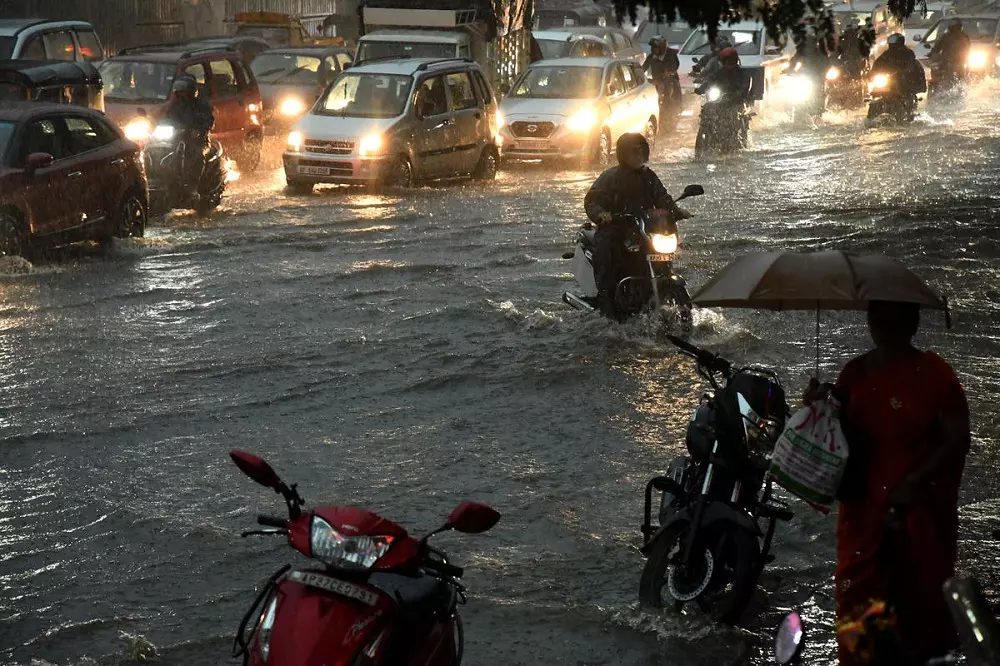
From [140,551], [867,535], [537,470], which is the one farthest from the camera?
[537,470]

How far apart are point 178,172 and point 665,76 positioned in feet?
42.8

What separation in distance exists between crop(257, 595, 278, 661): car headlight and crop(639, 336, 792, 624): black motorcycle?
2.04m

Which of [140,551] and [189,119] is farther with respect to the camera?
[189,119]

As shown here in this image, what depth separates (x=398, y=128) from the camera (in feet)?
70.2

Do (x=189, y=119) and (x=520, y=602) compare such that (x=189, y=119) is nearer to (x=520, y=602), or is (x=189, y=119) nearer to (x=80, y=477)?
(x=80, y=477)

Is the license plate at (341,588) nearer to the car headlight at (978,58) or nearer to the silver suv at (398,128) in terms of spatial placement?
the silver suv at (398,128)

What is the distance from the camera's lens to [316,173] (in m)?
21.0

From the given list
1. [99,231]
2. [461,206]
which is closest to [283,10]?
[461,206]

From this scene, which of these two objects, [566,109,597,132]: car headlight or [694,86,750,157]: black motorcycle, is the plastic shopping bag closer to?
[566,109,597,132]: car headlight

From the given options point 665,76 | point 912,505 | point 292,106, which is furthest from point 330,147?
point 912,505

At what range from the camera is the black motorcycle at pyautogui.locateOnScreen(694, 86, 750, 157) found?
2469 cm

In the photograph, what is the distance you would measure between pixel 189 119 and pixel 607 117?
7.62 meters

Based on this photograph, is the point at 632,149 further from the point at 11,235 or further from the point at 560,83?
the point at 560,83

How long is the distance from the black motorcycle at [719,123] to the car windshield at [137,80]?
812cm
